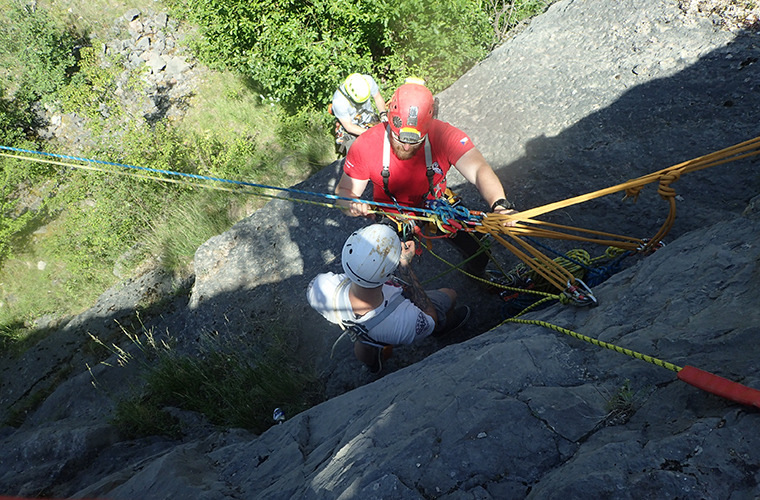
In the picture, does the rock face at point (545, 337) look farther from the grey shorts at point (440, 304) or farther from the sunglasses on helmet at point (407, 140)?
the sunglasses on helmet at point (407, 140)

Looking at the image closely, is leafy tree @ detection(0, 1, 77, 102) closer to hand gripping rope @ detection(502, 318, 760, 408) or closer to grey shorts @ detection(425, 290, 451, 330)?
grey shorts @ detection(425, 290, 451, 330)

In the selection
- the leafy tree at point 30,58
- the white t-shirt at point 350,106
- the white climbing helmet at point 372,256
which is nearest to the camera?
the white climbing helmet at point 372,256

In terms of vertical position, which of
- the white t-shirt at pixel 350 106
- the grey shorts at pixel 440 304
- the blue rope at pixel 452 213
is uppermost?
the white t-shirt at pixel 350 106

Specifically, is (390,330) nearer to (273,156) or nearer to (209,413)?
(209,413)

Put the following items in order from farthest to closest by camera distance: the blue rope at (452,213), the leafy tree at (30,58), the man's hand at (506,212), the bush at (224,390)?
1. the leafy tree at (30,58)
2. the bush at (224,390)
3. the blue rope at (452,213)
4. the man's hand at (506,212)

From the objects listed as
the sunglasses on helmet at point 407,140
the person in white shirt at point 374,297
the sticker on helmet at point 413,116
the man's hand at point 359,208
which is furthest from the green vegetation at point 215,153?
the sticker on helmet at point 413,116

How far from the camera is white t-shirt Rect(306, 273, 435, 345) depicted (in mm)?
2730

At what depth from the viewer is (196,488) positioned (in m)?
2.22

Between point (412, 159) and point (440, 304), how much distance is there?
110 centimetres

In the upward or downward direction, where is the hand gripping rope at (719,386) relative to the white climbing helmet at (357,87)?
downward

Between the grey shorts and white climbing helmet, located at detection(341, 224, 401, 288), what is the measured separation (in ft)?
3.07

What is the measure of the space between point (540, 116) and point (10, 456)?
18.7 feet

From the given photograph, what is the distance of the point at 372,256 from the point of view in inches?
96.4

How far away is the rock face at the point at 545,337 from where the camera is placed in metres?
1.55
